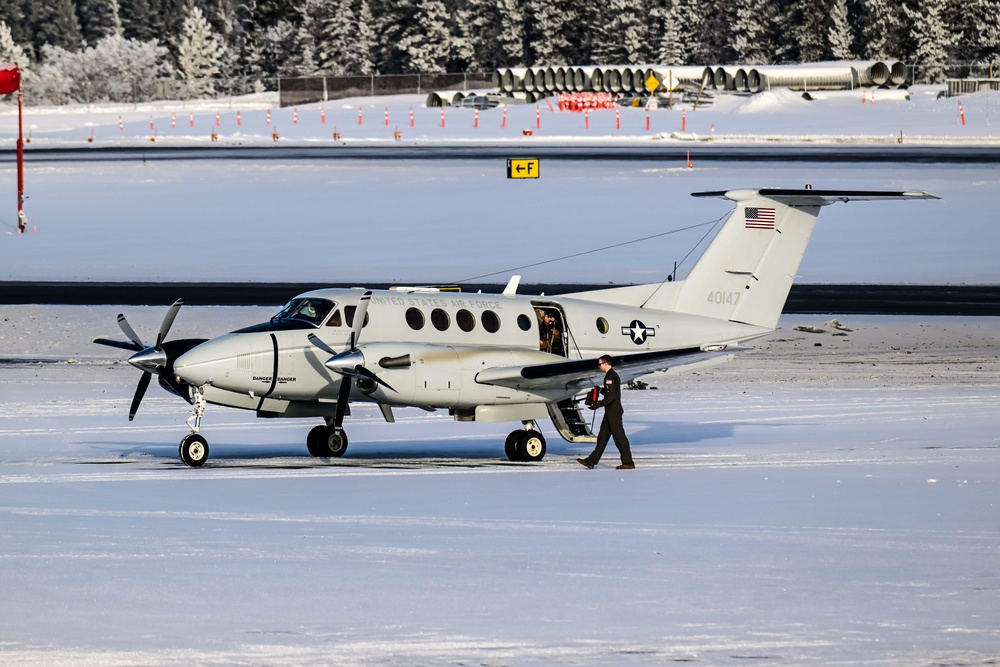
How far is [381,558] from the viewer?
13453mm

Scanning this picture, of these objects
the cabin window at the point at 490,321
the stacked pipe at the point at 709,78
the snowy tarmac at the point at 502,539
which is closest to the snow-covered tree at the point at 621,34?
the stacked pipe at the point at 709,78

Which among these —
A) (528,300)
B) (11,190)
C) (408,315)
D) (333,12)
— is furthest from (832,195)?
(333,12)

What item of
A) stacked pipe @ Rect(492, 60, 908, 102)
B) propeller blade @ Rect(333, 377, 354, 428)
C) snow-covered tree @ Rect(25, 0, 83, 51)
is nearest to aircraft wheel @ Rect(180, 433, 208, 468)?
propeller blade @ Rect(333, 377, 354, 428)

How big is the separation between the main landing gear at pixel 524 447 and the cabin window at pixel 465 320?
166cm

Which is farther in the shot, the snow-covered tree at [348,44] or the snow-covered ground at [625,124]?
the snow-covered tree at [348,44]

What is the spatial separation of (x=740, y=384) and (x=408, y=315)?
9.75m

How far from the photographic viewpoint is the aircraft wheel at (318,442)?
2042 centimetres

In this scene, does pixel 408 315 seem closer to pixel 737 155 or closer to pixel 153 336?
pixel 153 336

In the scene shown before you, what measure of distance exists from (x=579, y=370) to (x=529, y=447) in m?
1.68

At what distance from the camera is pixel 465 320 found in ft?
68.2

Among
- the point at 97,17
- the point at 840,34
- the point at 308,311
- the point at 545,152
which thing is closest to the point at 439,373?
the point at 308,311

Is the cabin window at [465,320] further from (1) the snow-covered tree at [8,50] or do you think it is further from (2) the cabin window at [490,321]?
(1) the snow-covered tree at [8,50]

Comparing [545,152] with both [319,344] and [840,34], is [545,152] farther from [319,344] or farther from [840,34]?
[840,34]

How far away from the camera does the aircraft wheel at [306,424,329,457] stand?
67.0 ft
